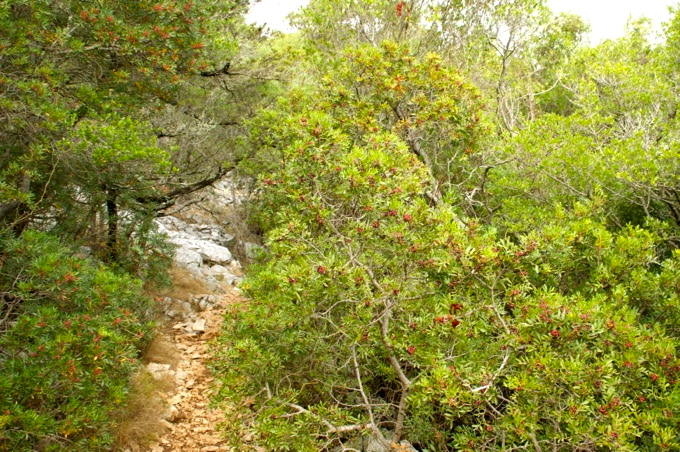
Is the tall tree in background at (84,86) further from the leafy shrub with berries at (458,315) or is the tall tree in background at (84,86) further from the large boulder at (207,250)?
the large boulder at (207,250)

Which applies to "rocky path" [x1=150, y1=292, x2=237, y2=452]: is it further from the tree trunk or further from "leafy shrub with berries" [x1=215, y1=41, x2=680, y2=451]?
the tree trunk

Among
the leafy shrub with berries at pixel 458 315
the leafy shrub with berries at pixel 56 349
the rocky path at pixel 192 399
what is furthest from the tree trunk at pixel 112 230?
the leafy shrub with berries at pixel 458 315

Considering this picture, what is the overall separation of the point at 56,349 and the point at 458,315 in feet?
12.2

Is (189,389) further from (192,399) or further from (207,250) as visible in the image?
(207,250)

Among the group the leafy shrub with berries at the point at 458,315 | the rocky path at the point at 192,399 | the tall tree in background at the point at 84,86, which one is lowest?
the rocky path at the point at 192,399

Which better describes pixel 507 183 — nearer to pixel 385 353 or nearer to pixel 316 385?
pixel 385 353

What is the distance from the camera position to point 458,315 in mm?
4320

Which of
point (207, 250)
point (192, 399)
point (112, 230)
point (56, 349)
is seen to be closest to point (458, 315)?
point (56, 349)

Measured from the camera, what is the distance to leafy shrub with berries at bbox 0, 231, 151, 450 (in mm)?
4078

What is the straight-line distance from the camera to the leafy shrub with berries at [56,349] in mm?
4078

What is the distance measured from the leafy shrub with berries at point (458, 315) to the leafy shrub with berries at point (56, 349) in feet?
4.48

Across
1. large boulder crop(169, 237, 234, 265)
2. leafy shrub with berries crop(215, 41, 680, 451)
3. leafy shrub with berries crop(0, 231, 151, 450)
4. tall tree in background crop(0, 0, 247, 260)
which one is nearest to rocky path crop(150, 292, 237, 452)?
leafy shrub with berries crop(0, 231, 151, 450)

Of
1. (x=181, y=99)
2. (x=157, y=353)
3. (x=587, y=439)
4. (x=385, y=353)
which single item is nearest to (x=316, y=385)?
(x=385, y=353)

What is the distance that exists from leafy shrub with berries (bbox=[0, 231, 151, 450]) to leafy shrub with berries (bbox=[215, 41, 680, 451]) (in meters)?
1.36
